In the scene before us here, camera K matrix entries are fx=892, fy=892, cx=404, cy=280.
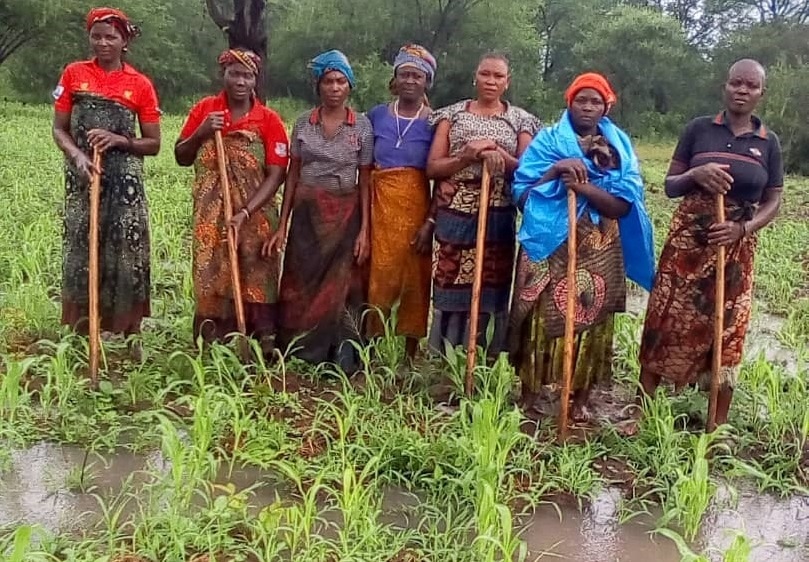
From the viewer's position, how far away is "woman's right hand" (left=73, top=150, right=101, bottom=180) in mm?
3915

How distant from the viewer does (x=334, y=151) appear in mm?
4074

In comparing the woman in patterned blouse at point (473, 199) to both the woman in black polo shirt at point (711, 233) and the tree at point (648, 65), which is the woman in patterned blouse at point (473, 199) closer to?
the woman in black polo shirt at point (711, 233)

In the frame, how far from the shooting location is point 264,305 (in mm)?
4328

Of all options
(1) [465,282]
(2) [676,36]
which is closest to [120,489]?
(1) [465,282]

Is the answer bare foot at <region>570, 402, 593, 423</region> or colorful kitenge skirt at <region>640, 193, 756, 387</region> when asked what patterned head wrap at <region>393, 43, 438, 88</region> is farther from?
bare foot at <region>570, 402, 593, 423</region>

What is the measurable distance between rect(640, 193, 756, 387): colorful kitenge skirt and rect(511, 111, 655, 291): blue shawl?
0.55 ft

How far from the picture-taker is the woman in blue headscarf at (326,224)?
161 inches

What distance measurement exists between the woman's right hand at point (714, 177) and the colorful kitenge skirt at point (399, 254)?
1236 mm

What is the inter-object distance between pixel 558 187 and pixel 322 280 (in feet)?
4.07

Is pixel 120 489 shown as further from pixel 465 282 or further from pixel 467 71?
pixel 467 71

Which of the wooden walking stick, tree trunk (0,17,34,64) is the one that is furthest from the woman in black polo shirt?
tree trunk (0,17,34,64)

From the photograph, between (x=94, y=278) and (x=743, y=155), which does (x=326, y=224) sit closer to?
(x=94, y=278)

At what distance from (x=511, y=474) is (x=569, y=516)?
0.27 m

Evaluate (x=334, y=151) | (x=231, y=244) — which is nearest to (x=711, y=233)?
(x=334, y=151)
